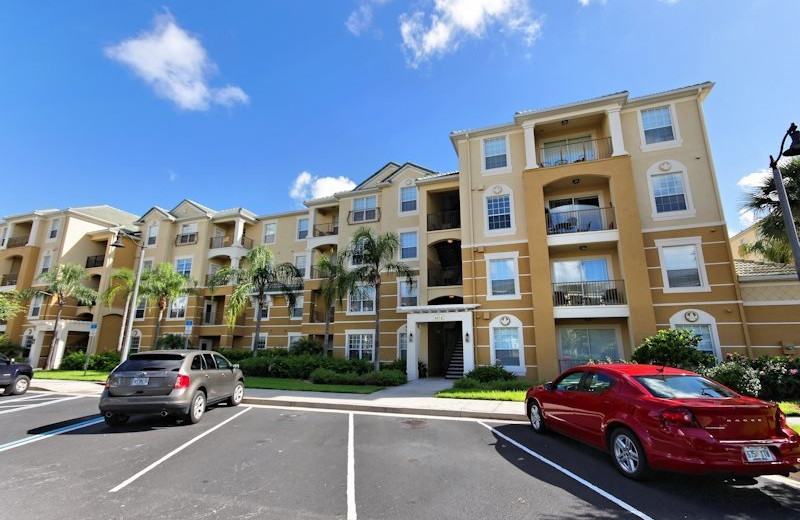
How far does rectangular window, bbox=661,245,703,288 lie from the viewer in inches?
655

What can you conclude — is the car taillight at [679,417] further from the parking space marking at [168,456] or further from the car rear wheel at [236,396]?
the car rear wheel at [236,396]

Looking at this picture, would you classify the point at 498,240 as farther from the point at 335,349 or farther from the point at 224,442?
the point at 224,442

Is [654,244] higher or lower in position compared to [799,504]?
higher

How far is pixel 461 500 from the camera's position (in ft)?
15.9

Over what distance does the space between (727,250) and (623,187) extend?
194 inches

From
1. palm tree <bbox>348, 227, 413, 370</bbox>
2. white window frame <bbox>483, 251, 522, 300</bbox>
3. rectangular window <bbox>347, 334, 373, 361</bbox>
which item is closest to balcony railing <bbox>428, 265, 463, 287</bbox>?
palm tree <bbox>348, 227, 413, 370</bbox>

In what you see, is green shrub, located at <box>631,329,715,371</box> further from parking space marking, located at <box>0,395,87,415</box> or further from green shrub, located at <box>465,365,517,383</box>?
parking space marking, located at <box>0,395,87,415</box>

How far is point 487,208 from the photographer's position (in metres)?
20.4

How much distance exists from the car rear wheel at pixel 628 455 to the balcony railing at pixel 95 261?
41.2 m

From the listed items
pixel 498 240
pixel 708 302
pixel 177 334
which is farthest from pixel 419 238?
pixel 177 334

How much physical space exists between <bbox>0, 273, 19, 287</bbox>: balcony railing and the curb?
36615 millimetres

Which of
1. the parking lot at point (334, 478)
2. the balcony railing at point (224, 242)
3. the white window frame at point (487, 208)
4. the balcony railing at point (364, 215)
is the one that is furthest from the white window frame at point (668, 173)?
the balcony railing at point (224, 242)

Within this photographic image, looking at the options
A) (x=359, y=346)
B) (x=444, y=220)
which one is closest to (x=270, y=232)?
(x=359, y=346)

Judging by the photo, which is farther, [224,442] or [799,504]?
[224,442]
